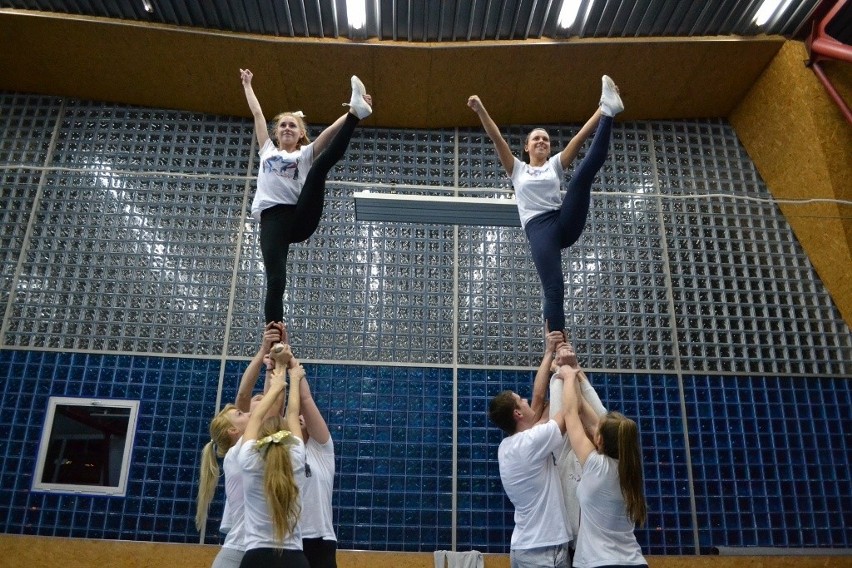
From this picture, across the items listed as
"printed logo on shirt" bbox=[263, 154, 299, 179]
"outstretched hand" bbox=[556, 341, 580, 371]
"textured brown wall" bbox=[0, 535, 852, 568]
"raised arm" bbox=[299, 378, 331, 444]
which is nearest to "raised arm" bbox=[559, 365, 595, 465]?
"outstretched hand" bbox=[556, 341, 580, 371]

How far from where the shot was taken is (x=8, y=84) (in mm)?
5793

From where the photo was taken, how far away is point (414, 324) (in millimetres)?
5375

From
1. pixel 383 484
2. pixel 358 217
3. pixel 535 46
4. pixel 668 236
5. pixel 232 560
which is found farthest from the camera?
pixel 668 236

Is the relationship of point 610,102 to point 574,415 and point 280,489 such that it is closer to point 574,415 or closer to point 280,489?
point 574,415

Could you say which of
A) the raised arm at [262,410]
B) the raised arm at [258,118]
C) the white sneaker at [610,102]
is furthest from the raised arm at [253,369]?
the white sneaker at [610,102]

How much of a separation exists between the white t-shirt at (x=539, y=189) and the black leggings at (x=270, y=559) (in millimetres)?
2163

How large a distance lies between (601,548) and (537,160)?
2175mm

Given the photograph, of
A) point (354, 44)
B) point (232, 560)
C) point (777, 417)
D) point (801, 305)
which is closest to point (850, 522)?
point (777, 417)

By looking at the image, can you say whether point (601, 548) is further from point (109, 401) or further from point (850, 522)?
point (109, 401)

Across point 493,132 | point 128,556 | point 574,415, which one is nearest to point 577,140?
point 493,132

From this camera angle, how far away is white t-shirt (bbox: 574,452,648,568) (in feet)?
8.34

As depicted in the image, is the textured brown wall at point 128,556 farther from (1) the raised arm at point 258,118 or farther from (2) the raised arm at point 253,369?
(1) the raised arm at point 258,118

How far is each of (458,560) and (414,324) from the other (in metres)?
1.81

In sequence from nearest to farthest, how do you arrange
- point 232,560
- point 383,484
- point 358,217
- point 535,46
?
point 232,560 < point 358,217 < point 383,484 < point 535,46
